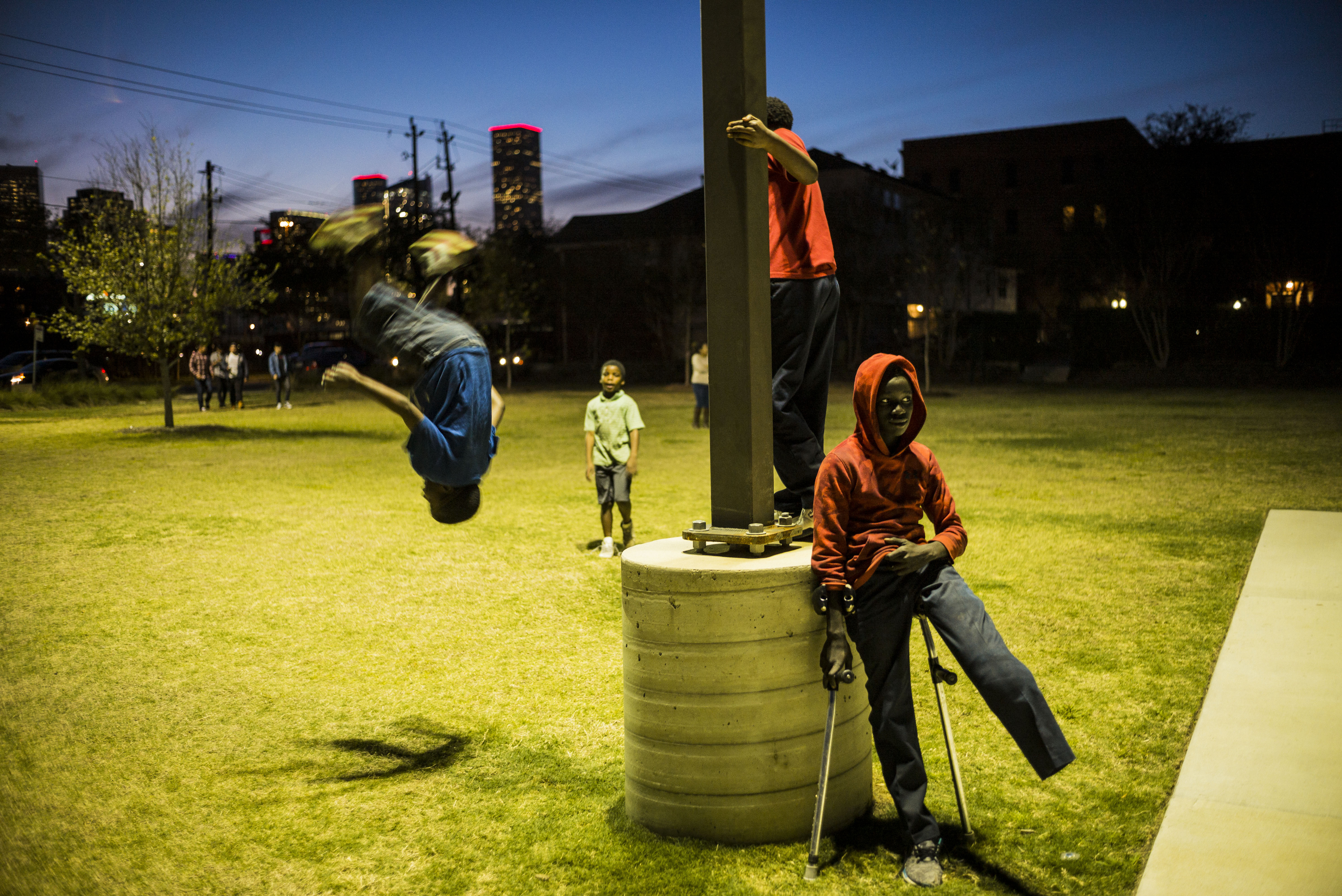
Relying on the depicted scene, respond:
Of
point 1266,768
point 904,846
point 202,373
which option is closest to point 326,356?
point 202,373

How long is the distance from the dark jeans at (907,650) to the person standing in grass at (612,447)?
5.43 metres

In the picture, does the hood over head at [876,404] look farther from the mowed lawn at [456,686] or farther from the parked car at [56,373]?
the parked car at [56,373]

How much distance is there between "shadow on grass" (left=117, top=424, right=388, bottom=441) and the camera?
845 inches

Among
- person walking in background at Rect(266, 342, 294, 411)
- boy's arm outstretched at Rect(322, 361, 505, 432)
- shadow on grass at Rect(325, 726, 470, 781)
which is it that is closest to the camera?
boy's arm outstretched at Rect(322, 361, 505, 432)

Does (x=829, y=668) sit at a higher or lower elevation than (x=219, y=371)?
lower

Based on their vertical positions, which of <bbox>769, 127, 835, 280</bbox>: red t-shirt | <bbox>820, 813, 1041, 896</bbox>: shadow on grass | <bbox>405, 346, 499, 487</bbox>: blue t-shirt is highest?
<bbox>769, 127, 835, 280</bbox>: red t-shirt

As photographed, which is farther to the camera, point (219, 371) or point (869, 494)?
point (219, 371)

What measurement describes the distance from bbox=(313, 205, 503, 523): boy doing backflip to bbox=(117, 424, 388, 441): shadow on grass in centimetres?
1696

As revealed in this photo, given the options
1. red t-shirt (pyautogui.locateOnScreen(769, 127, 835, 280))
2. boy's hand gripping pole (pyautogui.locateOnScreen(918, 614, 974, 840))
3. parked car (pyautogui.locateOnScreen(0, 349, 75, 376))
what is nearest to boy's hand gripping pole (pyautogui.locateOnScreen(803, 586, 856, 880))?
boy's hand gripping pole (pyautogui.locateOnScreen(918, 614, 974, 840))

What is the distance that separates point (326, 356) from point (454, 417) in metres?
46.0

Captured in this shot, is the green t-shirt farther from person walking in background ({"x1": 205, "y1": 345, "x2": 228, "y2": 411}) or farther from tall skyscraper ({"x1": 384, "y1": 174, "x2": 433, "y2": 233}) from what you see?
person walking in background ({"x1": 205, "y1": 345, "x2": 228, "y2": 411})

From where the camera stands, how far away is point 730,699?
3.61 metres

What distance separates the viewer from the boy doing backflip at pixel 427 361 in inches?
171

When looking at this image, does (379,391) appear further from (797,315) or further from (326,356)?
(326,356)
